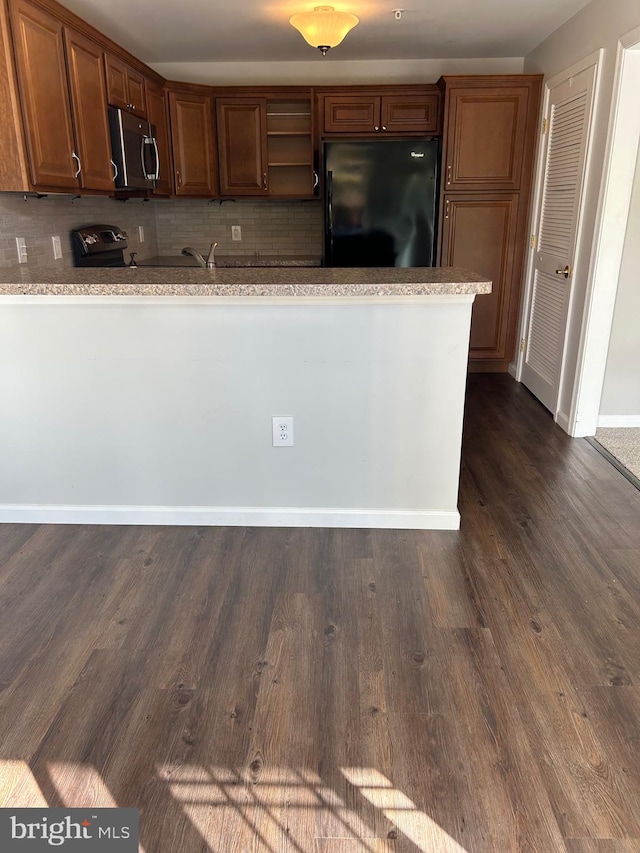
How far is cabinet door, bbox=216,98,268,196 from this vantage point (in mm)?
4359

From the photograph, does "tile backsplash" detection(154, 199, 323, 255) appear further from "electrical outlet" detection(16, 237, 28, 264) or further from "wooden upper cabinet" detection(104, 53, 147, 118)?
"electrical outlet" detection(16, 237, 28, 264)

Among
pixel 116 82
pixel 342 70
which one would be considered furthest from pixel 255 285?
pixel 342 70

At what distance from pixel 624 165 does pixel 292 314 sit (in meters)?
2.02

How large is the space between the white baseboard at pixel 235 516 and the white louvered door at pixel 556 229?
1.74 metres

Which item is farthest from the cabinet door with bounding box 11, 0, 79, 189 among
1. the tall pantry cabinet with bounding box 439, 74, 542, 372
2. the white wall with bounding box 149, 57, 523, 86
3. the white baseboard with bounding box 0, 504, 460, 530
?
the tall pantry cabinet with bounding box 439, 74, 542, 372

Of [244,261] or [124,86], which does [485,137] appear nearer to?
[244,261]

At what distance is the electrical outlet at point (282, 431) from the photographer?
2.40m

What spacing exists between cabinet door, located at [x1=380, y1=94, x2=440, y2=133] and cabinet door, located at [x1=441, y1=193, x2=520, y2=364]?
1.82 feet

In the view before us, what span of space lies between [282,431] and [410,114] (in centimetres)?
307

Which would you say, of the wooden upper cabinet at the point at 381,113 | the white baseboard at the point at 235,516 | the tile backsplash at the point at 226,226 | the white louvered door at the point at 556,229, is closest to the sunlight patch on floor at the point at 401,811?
the white baseboard at the point at 235,516

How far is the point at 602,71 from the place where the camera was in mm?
3104

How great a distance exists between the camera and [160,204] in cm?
494

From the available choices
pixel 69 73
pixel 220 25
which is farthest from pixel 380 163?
pixel 69 73

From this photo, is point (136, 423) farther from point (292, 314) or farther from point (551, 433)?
point (551, 433)
